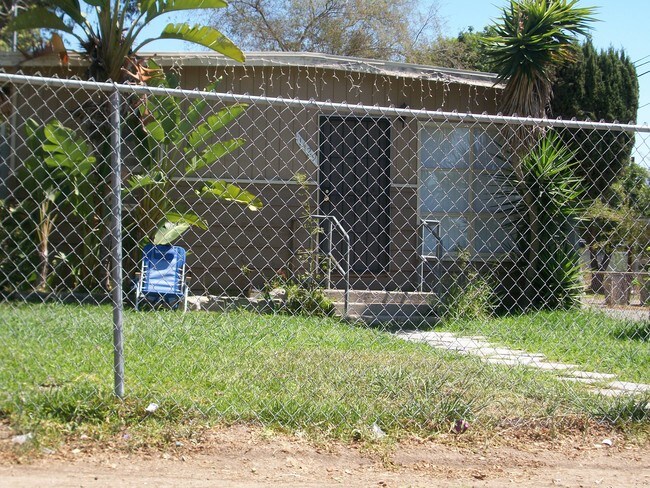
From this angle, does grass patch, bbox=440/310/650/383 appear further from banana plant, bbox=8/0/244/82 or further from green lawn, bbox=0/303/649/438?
banana plant, bbox=8/0/244/82

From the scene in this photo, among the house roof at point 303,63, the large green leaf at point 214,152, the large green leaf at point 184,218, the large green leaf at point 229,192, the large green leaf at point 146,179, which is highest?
the house roof at point 303,63

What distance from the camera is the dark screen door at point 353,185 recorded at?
11352 millimetres

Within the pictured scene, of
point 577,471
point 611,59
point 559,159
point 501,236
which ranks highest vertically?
point 611,59

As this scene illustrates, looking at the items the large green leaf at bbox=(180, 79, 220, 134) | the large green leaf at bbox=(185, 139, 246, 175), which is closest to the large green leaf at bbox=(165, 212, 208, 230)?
the large green leaf at bbox=(185, 139, 246, 175)

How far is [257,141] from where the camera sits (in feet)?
35.4

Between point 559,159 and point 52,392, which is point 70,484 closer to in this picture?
point 52,392

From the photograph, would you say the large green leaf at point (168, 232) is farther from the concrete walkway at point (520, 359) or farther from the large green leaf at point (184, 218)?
the concrete walkway at point (520, 359)

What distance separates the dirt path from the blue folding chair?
4.50 metres

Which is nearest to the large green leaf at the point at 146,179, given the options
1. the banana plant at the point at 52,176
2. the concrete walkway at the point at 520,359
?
the banana plant at the point at 52,176

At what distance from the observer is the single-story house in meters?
10.7

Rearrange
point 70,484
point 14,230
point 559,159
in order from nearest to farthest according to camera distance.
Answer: point 70,484 → point 14,230 → point 559,159

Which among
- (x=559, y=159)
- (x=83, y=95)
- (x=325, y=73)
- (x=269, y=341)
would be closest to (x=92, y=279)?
(x=83, y=95)

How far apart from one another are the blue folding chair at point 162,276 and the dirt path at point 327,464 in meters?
4.50

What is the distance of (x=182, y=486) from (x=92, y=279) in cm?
632
